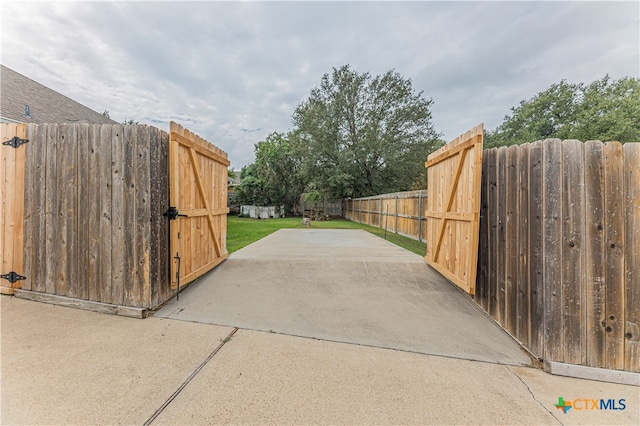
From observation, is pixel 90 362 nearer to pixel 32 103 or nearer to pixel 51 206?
pixel 51 206

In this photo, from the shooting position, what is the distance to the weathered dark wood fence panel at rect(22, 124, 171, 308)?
2.61 m

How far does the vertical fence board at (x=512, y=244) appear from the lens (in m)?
2.22

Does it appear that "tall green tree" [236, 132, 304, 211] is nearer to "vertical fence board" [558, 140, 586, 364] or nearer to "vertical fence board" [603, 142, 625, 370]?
"vertical fence board" [558, 140, 586, 364]

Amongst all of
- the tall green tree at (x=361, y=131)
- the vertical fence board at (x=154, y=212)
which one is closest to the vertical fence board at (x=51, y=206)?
the vertical fence board at (x=154, y=212)

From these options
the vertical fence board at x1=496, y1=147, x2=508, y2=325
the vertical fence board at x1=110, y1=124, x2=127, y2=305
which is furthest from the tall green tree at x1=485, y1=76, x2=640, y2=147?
the vertical fence board at x1=110, y1=124, x2=127, y2=305

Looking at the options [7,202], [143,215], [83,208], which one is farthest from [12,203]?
[143,215]

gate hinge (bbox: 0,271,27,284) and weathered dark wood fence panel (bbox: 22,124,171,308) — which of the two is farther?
gate hinge (bbox: 0,271,27,284)

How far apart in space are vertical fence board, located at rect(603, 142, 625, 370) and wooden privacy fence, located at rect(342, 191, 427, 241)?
3.74 meters

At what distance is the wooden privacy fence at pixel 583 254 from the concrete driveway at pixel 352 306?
41cm

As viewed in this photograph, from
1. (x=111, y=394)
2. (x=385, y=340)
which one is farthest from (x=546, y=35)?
(x=111, y=394)

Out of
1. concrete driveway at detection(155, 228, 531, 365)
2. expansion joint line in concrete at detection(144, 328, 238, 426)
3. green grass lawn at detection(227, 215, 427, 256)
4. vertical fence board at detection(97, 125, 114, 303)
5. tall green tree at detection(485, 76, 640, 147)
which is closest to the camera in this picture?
expansion joint line in concrete at detection(144, 328, 238, 426)

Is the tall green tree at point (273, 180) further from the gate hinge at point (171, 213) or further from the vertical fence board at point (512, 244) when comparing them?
the vertical fence board at point (512, 244)

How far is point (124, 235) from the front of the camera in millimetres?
2633

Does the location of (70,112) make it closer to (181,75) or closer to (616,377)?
(181,75)
